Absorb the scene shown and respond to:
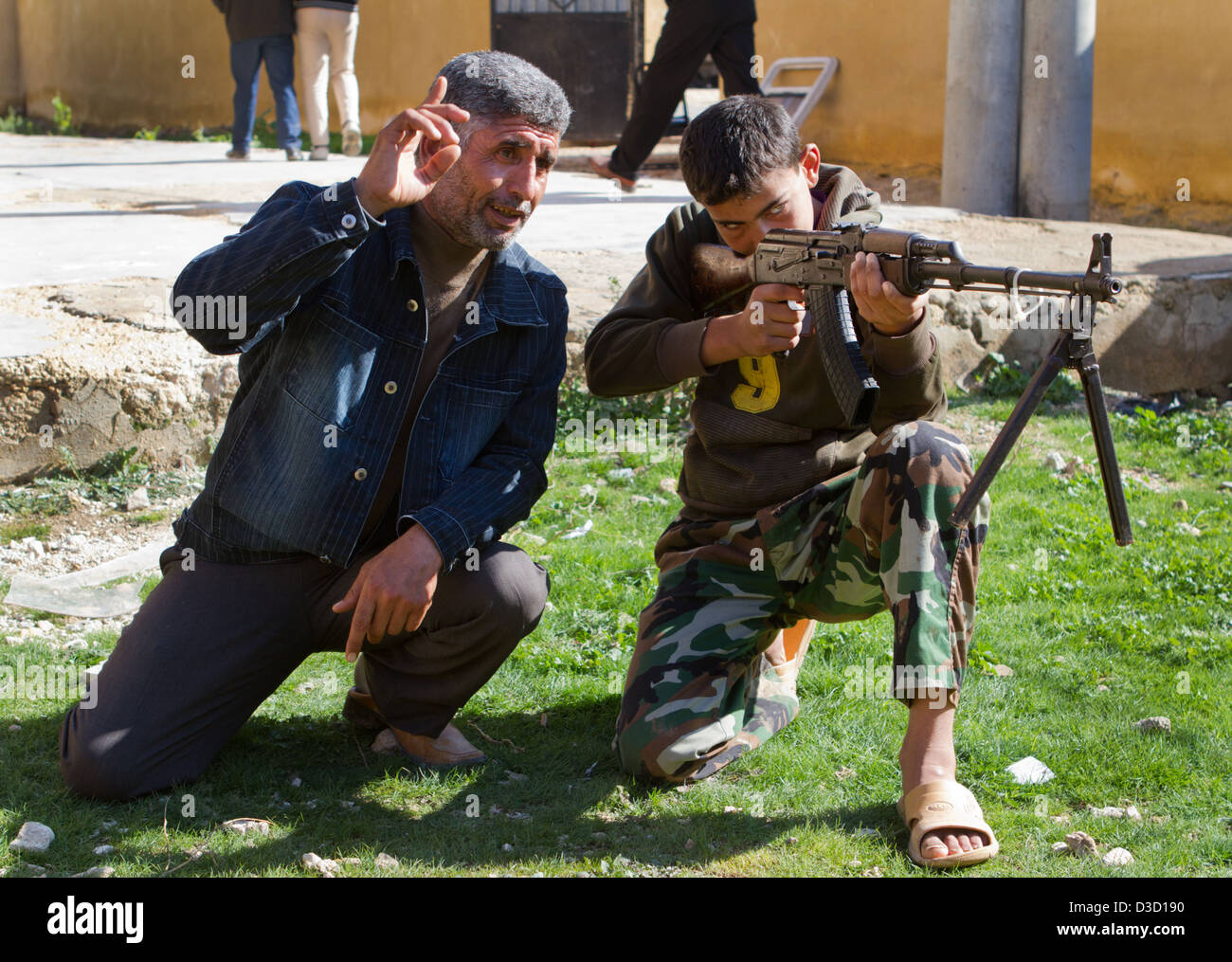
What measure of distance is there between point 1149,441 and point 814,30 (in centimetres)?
709

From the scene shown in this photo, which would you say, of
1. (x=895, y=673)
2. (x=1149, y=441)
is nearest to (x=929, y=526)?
(x=895, y=673)

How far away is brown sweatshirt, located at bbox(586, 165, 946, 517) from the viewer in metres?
3.09

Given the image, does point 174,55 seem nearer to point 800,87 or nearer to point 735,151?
point 800,87

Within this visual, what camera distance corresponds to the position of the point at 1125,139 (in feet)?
31.9

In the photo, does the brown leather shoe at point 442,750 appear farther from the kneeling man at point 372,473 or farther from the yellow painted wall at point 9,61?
the yellow painted wall at point 9,61

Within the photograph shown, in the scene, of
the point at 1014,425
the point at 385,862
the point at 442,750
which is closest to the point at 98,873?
the point at 385,862

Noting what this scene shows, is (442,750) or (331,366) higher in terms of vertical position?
(331,366)

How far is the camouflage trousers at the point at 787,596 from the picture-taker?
2.68 metres

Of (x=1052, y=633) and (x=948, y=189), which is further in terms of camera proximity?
(x=948, y=189)

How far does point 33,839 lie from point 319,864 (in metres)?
0.58

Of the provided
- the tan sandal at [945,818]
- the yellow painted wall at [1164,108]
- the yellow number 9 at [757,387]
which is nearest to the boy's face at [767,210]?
the yellow number 9 at [757,387]

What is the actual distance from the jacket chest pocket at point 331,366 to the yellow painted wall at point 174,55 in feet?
37.2

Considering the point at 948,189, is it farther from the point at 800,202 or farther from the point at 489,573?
the point at 489,573

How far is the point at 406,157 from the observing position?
2.64 m
